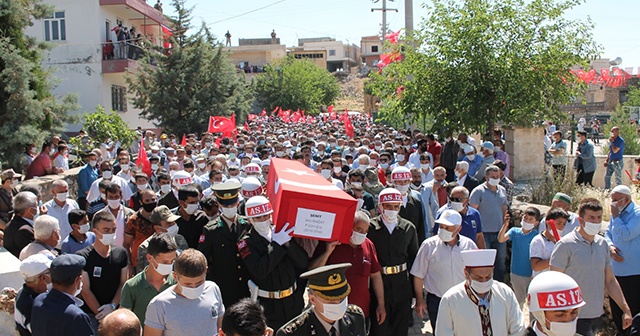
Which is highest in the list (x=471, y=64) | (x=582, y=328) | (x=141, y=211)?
(x=471, y=64)

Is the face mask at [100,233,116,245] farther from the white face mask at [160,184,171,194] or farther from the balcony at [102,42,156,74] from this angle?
the balcony at [102,42,156,74]

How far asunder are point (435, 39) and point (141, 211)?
8.47 metres

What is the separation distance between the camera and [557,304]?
3514 mm

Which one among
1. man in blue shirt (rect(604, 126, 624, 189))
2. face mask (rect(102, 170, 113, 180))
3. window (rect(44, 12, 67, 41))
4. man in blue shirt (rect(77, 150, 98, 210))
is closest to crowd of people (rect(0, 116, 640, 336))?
face mask (rect(102, 170, 113, 180))

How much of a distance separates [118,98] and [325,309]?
96.4ft

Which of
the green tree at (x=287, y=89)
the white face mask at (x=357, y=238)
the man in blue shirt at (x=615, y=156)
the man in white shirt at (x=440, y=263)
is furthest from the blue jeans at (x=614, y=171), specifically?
the green tree at (x=287, y=89)

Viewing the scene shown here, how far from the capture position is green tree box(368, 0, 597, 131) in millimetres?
12719

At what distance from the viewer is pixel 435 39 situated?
13281 millimetres

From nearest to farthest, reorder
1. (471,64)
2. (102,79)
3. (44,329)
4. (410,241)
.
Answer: (44,329) → (410,241) → (471,64) → (102,79)

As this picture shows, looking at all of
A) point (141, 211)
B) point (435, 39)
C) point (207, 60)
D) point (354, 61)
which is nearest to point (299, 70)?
point (207, 60)

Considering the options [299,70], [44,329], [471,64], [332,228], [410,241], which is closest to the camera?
[44,329]

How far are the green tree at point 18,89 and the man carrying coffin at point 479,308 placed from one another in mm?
13769

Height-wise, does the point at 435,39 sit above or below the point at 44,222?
above

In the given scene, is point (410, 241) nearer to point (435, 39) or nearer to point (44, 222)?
point (44, 222)
